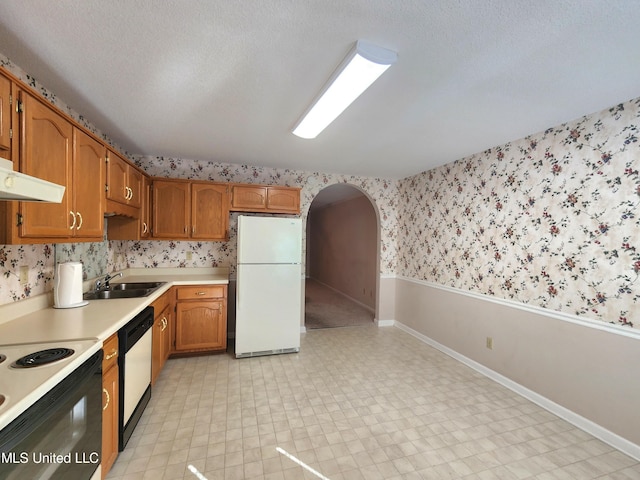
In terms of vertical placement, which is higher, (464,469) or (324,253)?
(324,253)

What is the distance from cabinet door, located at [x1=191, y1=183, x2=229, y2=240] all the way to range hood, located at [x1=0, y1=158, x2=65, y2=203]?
230 cm

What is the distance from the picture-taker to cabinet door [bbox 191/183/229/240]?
133 inches

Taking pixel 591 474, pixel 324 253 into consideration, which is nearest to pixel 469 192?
pixel 591 474

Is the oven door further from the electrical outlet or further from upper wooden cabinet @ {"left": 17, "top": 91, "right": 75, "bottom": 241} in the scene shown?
the electrical outlet

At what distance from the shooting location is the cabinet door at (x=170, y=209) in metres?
3.26

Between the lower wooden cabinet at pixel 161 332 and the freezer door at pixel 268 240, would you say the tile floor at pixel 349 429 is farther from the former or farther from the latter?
the freezer door at pixel 268 240

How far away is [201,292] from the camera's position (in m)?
3.18

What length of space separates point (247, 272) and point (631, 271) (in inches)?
125

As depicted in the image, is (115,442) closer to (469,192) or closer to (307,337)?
(307,337)

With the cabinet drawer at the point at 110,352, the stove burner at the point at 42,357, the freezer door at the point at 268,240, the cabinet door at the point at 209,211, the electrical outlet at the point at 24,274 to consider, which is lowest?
the cabinet drawer at the point at 110,352

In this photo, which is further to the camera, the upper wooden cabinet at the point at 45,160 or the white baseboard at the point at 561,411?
the white baseboard at the point at 561,411

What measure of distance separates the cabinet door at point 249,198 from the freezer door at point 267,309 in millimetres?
804

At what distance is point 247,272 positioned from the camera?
3.18 metres

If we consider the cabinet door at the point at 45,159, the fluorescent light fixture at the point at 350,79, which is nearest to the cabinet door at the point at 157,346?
the cabinet door at the point at 45,159
